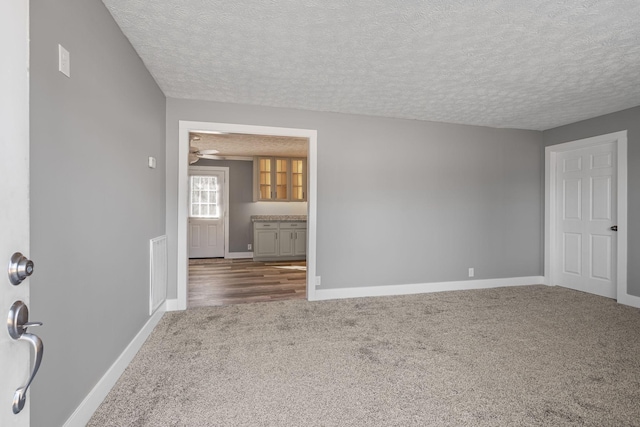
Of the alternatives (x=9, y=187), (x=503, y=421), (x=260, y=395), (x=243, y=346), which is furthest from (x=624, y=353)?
(x=9, y=187)

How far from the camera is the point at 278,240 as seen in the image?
714cm

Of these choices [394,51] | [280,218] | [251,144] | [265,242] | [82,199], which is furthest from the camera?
[280,218]

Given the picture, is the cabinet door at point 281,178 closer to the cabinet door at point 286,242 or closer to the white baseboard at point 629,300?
the cabinet door at point 286,242

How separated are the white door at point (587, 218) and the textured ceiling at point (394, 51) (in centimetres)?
86

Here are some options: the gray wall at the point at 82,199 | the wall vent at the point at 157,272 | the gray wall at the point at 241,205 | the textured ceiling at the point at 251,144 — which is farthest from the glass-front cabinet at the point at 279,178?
the gray wall at the point at 82,199

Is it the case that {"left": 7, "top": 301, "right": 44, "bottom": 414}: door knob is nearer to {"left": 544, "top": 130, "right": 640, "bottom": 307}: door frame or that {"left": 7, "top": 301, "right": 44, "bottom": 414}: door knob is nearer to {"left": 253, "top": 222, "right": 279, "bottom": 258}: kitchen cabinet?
{"left": 544, "top": 130, "right": 640, "bottom": 307}: door frame

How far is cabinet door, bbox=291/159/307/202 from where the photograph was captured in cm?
752

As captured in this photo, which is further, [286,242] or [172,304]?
[286,242]

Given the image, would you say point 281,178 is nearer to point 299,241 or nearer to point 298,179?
A: point 298,179

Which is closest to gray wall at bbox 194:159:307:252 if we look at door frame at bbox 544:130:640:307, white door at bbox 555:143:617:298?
door frame at bbox 544:130:640:307

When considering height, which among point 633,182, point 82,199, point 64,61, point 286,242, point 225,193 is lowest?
point 286,242

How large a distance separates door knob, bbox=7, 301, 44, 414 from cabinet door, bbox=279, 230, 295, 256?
20.6ft

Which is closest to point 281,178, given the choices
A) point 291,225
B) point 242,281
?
point 291,225

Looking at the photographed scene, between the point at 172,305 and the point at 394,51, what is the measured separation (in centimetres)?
348
